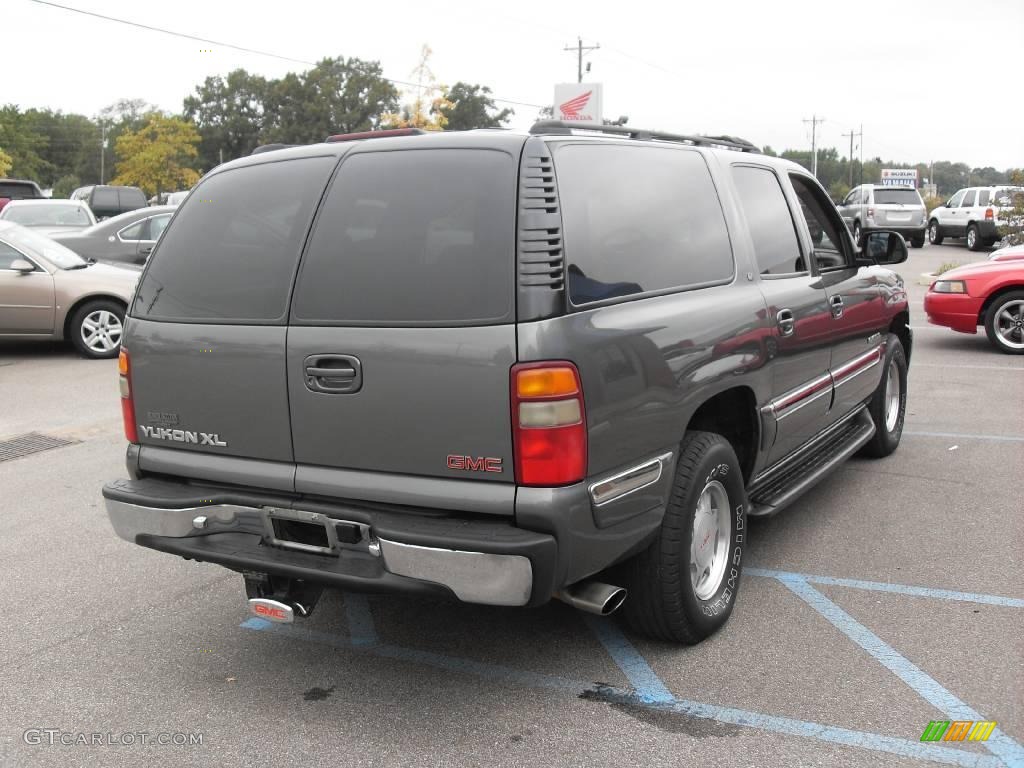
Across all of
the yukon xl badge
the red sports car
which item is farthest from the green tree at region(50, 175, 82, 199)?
the yukon xl badge

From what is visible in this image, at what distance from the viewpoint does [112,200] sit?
29469mm

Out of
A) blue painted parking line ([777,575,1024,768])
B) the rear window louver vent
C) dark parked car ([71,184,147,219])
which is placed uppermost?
dark parked car ([71,184,147,219])

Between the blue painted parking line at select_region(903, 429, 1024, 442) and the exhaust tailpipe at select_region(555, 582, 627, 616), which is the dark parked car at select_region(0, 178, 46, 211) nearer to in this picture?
the blue painted parking line at select_region(903, 429, 1024, 442)

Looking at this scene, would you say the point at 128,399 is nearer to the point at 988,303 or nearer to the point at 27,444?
the point at 27,444

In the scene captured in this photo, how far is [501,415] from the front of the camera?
10.1 ft

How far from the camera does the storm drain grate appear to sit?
7219mm

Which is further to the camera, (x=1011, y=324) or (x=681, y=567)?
(x=1011, y=324)

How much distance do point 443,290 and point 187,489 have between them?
1.27 metres

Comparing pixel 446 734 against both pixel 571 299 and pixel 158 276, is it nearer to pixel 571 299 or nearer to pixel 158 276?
pixel 571 299

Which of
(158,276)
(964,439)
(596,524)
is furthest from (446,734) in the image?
(964,439)

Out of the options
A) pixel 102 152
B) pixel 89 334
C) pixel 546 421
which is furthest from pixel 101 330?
pixel 102 152

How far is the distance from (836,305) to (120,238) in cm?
1311

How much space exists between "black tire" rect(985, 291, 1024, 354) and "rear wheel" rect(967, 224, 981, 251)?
62.2 ft

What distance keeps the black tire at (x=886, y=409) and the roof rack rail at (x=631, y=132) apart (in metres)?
1.93
